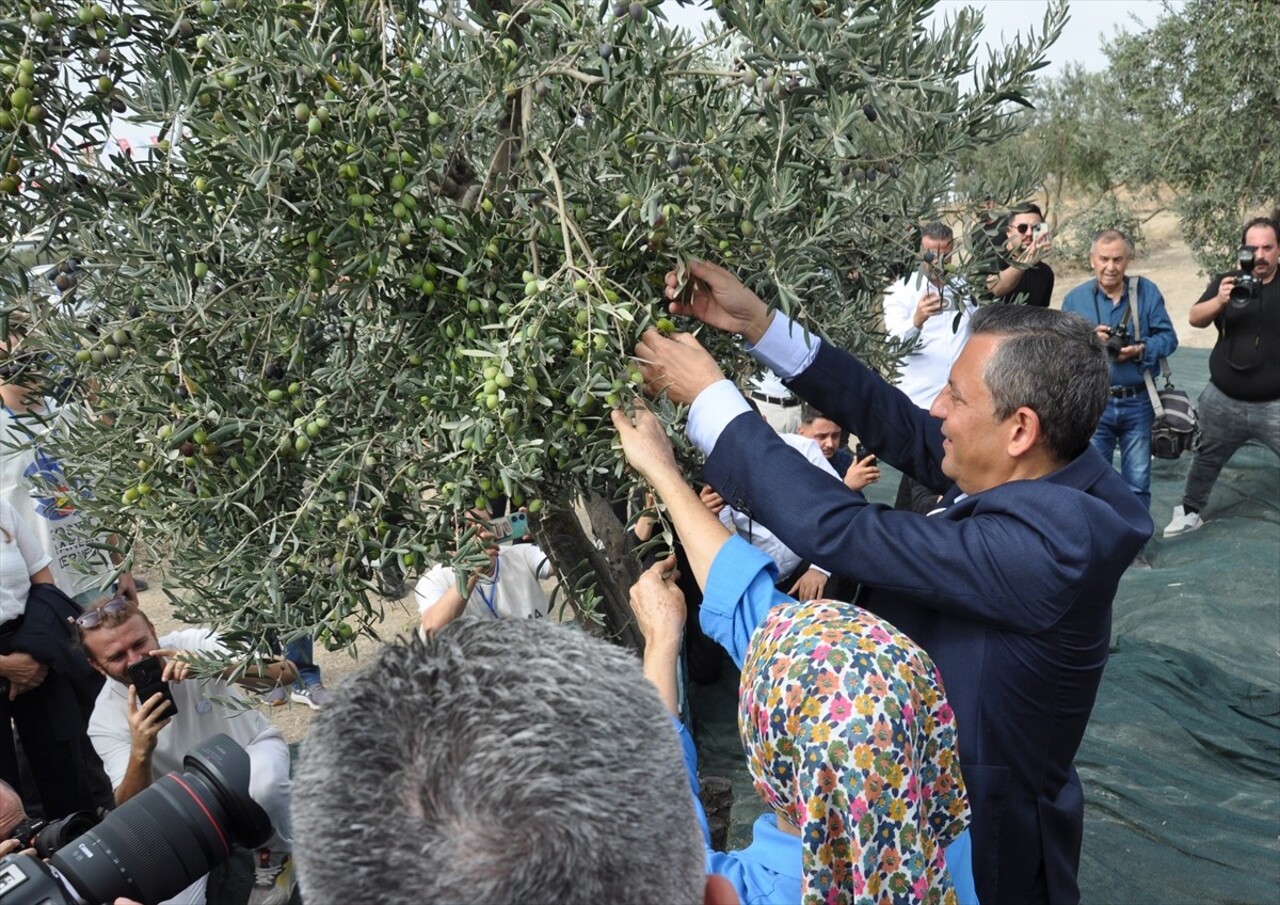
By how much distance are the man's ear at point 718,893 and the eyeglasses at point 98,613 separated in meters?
3.79

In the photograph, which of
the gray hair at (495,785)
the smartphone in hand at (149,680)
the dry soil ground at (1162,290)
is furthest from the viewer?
the dry soil ground at (1162,290)

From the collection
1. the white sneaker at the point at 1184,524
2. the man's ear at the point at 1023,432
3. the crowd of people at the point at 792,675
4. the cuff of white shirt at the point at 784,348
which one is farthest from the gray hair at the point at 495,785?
the white sneaker at the point at 1184,524

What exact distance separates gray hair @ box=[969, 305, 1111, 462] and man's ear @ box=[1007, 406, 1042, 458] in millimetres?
12

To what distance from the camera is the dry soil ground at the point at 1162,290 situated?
24.6 feet

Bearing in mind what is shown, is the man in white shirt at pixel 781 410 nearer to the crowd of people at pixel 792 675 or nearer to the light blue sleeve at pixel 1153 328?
the light blue sleeve at pixel 1153 328

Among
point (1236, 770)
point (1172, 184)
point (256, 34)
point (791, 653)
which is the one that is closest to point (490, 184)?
point (256, 34)

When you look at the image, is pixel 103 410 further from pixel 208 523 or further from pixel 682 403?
pixel 682 403

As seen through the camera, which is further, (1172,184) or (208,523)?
(1172,184)

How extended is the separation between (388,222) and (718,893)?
138 cm

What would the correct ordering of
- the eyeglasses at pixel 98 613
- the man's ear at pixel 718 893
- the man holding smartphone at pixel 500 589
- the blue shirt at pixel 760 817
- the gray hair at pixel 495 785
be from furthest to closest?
the eyeglasses at pixel 98 613
the man holding smartphone at pixel 500 589
the blue shirt at pixel 760 817
the man's ear at pixel 718 893
the gray hair at pixel 495 785

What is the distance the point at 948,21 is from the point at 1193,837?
411 cm

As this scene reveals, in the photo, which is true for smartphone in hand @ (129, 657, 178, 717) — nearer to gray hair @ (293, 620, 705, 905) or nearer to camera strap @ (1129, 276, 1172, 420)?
gray hair @ (293, 620, 705, 905)

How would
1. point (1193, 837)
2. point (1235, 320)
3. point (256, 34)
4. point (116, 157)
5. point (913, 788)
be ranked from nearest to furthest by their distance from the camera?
point (913, 788) < point (256, 34) < point (116, 157) < point (1193, 837) < point (1235, 320)

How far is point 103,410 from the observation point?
2262 millimetres
